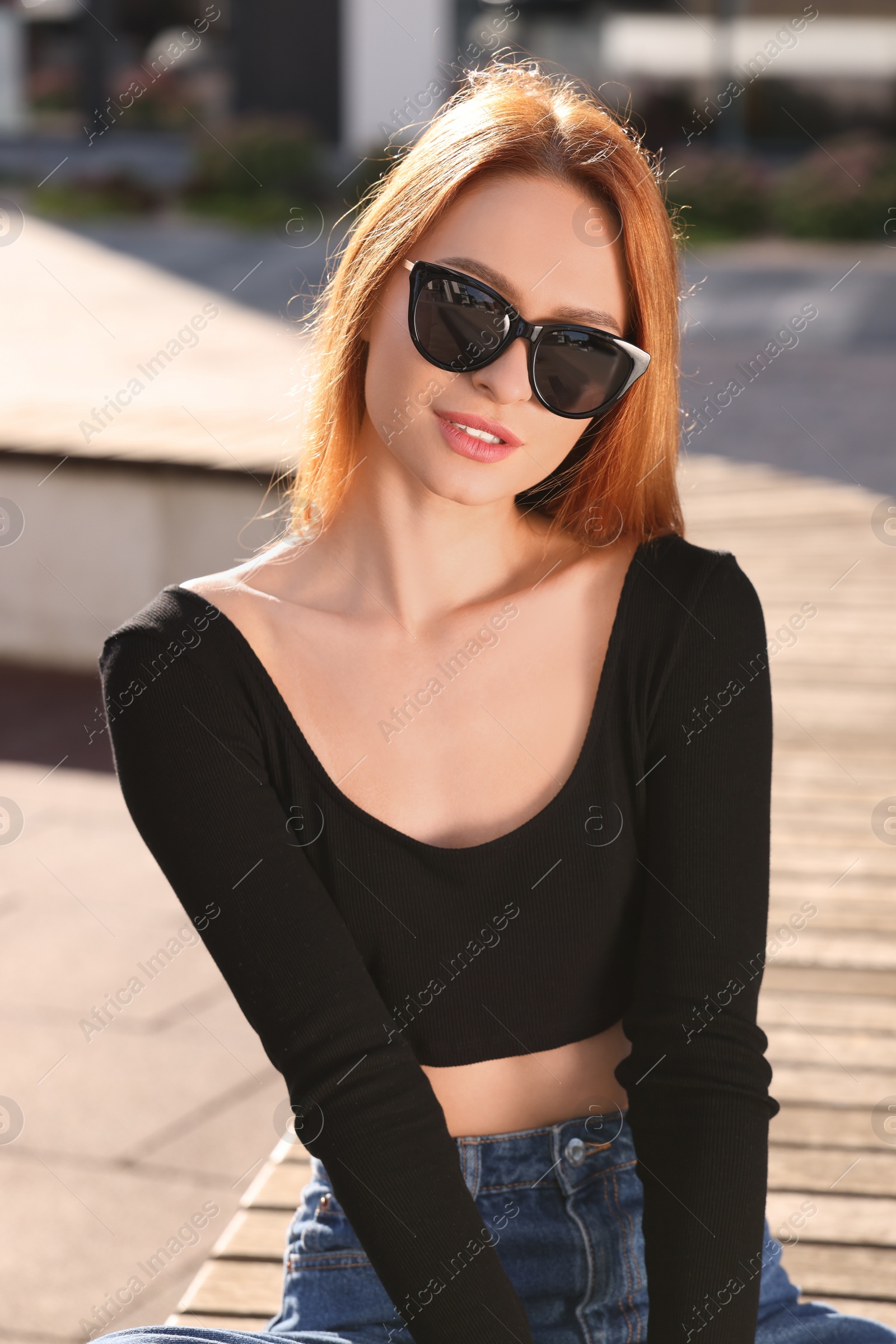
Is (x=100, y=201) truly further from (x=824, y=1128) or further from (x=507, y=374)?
(x=507, y=374)

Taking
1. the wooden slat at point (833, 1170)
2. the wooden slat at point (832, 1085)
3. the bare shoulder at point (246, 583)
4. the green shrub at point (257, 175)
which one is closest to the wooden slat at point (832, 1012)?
the wooden slat at point (832, 1085)

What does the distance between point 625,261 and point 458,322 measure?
202mm

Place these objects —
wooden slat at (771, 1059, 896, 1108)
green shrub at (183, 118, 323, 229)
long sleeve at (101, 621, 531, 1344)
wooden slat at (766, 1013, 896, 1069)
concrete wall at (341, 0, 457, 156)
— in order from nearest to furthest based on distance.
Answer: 1. long sleeve at (101, 621, 531, 1344)
2. wooden slat at (771, 1059, 896, 1108)
3. wooden slat at (766, 1013, 896, 1069)
4. green shrub at (183, 118, 323, 229)
5. concrete wall at (341, 0, 457, 156)

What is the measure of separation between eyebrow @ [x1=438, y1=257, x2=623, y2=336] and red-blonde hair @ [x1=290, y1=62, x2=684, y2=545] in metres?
0.06

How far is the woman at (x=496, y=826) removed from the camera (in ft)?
4.91

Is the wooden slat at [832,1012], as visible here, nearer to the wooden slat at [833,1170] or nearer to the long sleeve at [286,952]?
the wooden slat at [833,1170]

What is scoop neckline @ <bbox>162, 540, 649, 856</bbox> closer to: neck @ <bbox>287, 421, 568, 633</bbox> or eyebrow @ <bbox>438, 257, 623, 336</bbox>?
neck @ <bbox>287, 421, 568, 633</bbox>

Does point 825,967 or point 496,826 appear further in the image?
point 825,967

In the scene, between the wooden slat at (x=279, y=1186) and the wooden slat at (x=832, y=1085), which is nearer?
the wooden slat at (x=279, y=1186)

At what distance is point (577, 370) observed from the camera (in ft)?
5.07

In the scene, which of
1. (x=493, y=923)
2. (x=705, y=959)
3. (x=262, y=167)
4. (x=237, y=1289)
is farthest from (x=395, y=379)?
(x=262, y=167)

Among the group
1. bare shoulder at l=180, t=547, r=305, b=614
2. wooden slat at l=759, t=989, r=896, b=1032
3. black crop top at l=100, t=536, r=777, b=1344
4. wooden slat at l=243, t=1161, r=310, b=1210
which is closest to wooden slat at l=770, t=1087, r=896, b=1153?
wooden slat at l=759, t=989, r=896, b=1032

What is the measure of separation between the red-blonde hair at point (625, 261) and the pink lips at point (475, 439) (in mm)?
183

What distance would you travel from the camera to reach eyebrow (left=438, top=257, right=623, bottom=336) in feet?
4.99
